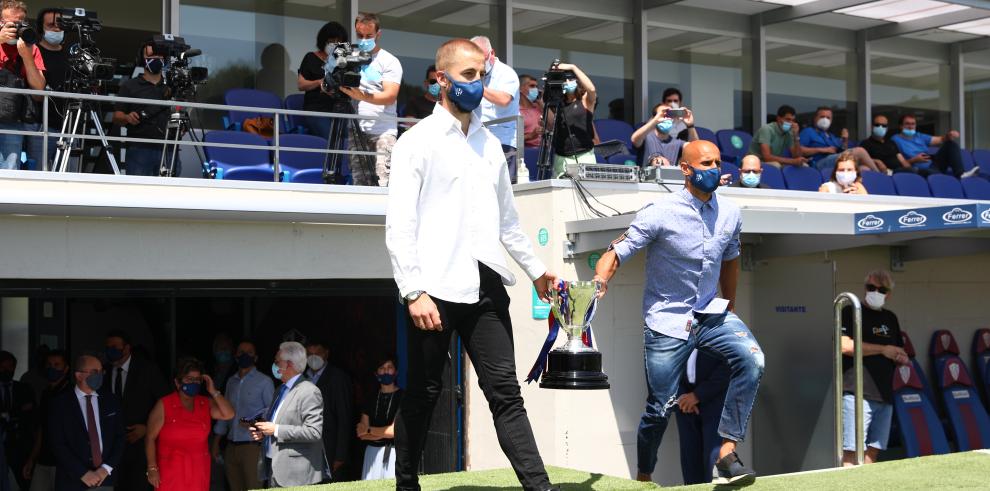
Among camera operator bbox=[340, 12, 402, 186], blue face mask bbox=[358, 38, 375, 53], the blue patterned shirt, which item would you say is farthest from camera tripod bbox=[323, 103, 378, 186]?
the blue patterned shirt

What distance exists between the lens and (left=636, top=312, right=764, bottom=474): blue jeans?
547 cm

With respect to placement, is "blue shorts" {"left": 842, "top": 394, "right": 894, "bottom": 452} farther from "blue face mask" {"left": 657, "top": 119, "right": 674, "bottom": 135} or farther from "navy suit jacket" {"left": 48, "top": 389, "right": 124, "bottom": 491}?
"navy suit jacket" {"left": 48, "top": 389, "right": 124, "bottom": 491}

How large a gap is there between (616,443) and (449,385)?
1.62 m

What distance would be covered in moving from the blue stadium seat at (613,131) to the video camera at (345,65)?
4.33 metres

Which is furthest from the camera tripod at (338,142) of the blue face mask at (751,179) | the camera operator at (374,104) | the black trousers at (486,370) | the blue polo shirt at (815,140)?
the blue polo shirt at (815,140)

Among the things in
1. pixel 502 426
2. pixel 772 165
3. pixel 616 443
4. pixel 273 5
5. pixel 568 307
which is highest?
pixel 273 5

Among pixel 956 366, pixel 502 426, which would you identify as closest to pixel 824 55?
pixel 956 366

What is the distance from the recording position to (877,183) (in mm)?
13484

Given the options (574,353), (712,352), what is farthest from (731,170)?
(574,353)

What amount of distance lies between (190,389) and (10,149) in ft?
7.85

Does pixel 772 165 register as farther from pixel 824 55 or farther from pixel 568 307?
pixel 568 307

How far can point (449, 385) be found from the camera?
10.5 metres

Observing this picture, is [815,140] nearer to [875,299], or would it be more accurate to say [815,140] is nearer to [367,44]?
[875,299]

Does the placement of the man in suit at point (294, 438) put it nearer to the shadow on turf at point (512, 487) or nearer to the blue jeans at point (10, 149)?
the blue jeans at point (10, 149)
